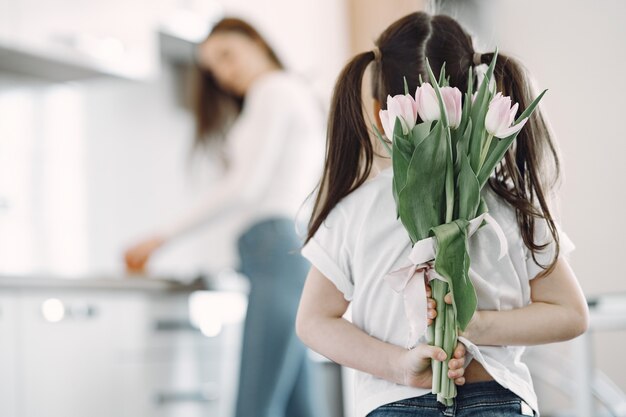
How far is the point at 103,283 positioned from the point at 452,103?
172 centimetres

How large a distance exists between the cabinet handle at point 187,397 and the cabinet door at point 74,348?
14 centimetres

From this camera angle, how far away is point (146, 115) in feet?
11.5

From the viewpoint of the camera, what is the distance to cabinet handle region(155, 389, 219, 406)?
2.60 m

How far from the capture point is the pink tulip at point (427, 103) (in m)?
0.91

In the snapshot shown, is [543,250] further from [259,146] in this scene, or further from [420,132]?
[259,146]

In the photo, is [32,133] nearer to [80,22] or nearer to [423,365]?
[80,22]

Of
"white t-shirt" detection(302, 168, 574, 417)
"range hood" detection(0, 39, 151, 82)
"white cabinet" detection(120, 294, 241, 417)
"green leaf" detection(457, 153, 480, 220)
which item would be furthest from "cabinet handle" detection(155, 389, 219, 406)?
"green leaf" detection(457, 153, 480, 220)

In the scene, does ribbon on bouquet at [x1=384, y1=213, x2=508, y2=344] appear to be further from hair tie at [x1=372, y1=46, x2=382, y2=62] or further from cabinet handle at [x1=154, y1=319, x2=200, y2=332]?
cabinet handle at [x1=154, y1=319, x2=200, y2=332]

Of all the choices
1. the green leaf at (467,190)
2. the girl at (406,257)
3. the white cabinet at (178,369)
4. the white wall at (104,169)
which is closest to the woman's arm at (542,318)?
the girl at (406,257)

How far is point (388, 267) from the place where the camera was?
1.02 m

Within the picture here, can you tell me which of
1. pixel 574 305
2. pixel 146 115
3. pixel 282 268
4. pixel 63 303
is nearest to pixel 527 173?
pixel 574 305

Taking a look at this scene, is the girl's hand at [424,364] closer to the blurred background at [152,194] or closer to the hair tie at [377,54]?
the hair tie at [377,54]

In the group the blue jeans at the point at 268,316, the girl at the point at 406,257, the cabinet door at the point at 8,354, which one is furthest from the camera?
the blue jeans at the point at 268,316

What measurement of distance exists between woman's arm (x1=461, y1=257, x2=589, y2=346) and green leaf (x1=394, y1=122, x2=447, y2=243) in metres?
0.12
